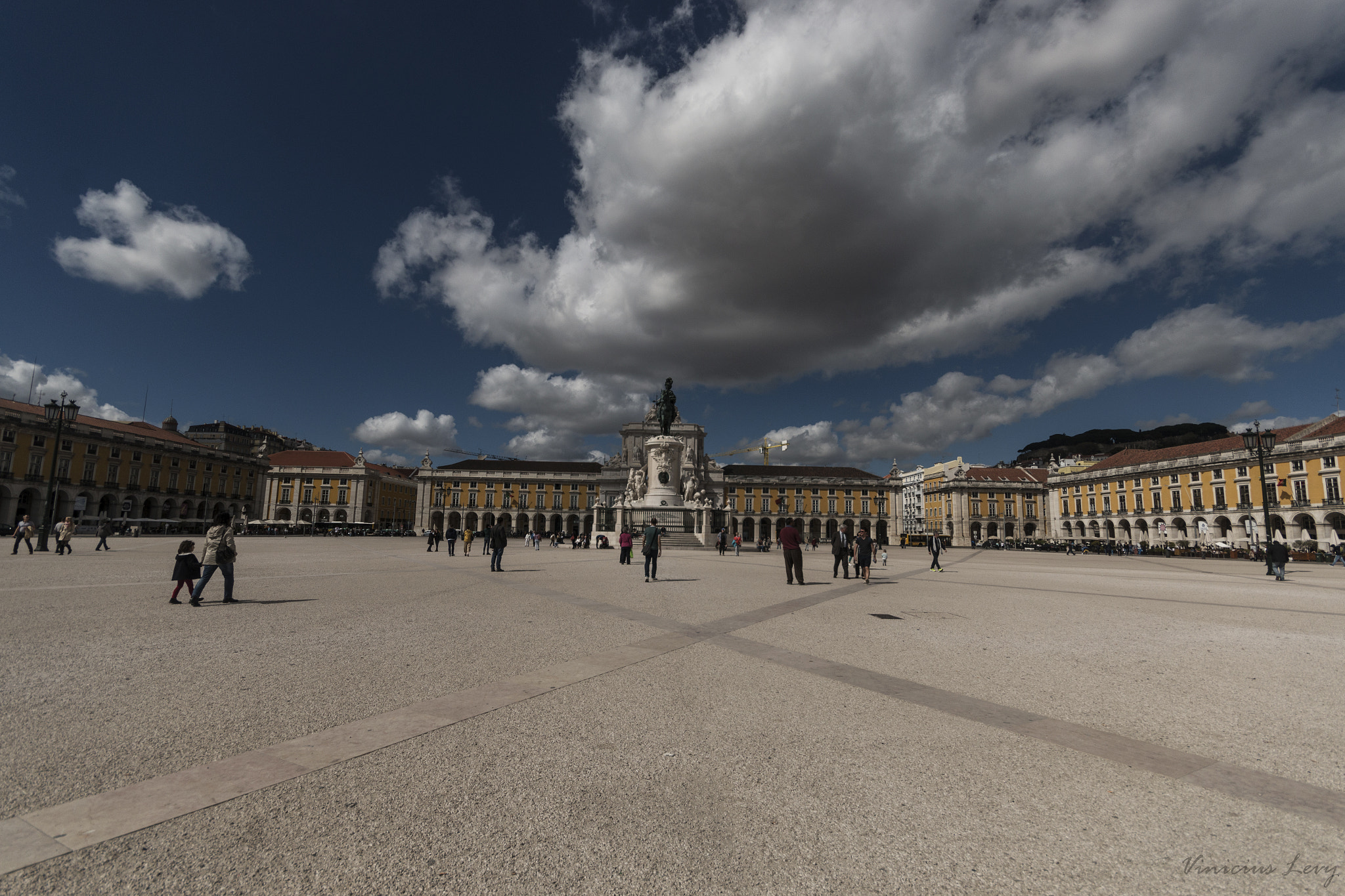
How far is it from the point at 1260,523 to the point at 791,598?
70919 millimetres

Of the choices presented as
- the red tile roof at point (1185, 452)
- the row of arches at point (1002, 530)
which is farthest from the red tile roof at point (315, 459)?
the red tile roof at point (1185, 452)

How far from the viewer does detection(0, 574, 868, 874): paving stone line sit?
8.96ft

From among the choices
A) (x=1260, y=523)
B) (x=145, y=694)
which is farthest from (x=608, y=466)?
(x=145, y=694)

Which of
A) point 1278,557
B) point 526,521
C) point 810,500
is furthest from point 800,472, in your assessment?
point 1278,557

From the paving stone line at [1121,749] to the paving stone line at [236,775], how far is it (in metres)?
2.54

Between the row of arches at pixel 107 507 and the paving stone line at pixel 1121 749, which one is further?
the row of arches at pixel 107 507

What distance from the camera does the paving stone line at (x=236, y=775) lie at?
273 centimetres

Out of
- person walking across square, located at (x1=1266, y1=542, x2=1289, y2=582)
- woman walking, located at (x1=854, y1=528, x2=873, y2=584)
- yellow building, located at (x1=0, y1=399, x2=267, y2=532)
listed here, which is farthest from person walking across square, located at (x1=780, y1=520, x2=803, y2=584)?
yellow building, located at (x1=0, y1=399, x2=267, y2=532)

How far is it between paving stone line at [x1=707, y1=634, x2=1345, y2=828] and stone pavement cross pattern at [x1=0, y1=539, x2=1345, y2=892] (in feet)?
0.09

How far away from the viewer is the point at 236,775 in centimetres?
342

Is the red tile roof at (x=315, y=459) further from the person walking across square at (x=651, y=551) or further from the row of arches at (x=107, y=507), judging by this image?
the person walking across square at (x=651, y=551)

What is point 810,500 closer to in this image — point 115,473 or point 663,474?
point 663,474

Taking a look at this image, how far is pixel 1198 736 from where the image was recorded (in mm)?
4324

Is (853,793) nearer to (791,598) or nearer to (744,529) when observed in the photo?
(791,598)
